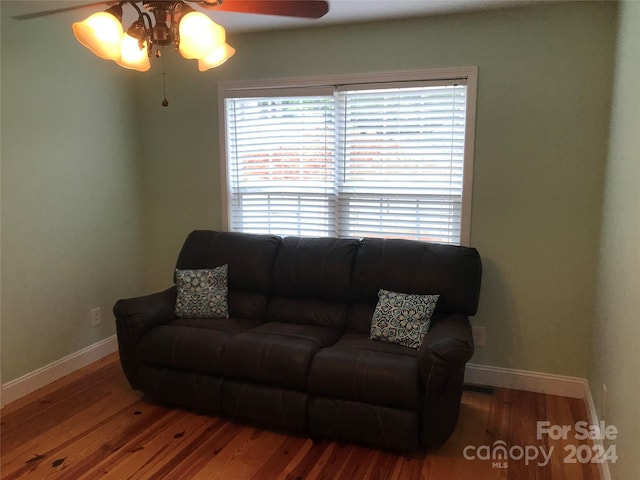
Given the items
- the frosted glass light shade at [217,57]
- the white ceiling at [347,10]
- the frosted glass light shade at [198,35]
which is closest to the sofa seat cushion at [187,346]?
the frosted glass light shade at [217,57]

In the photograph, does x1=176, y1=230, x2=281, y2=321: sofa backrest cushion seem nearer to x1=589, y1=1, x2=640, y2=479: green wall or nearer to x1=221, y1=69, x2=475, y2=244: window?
x1=221, y1=69, x2=475, y2=244: window

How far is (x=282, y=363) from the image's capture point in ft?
8.45

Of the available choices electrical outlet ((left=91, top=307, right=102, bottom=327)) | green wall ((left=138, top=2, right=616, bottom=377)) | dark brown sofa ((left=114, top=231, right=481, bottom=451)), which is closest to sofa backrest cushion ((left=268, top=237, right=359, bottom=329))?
dark brown sofa ((left=114, top=231, right=481, bottom=451))

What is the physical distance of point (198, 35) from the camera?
177 centimetres

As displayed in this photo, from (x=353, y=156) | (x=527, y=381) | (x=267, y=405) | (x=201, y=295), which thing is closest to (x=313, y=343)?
(x=267, y=405)

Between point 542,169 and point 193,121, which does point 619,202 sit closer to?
point 542,169

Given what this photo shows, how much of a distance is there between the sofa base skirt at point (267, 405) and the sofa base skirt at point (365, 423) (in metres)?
0.07

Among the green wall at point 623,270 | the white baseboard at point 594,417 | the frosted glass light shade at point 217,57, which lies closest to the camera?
the green wall at point 623,270

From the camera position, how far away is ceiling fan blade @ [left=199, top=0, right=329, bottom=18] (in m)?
1.89

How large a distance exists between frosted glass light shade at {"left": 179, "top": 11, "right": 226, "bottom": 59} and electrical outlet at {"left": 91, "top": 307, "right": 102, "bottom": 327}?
249 centimetres

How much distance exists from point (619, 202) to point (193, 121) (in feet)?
9.61

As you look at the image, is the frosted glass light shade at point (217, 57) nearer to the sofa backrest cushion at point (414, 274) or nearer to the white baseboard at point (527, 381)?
the sofa backrest cushion at point (414, 274)

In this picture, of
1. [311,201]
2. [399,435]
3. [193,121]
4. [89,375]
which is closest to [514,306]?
[399,435]

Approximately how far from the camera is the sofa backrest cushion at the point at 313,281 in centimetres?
310
